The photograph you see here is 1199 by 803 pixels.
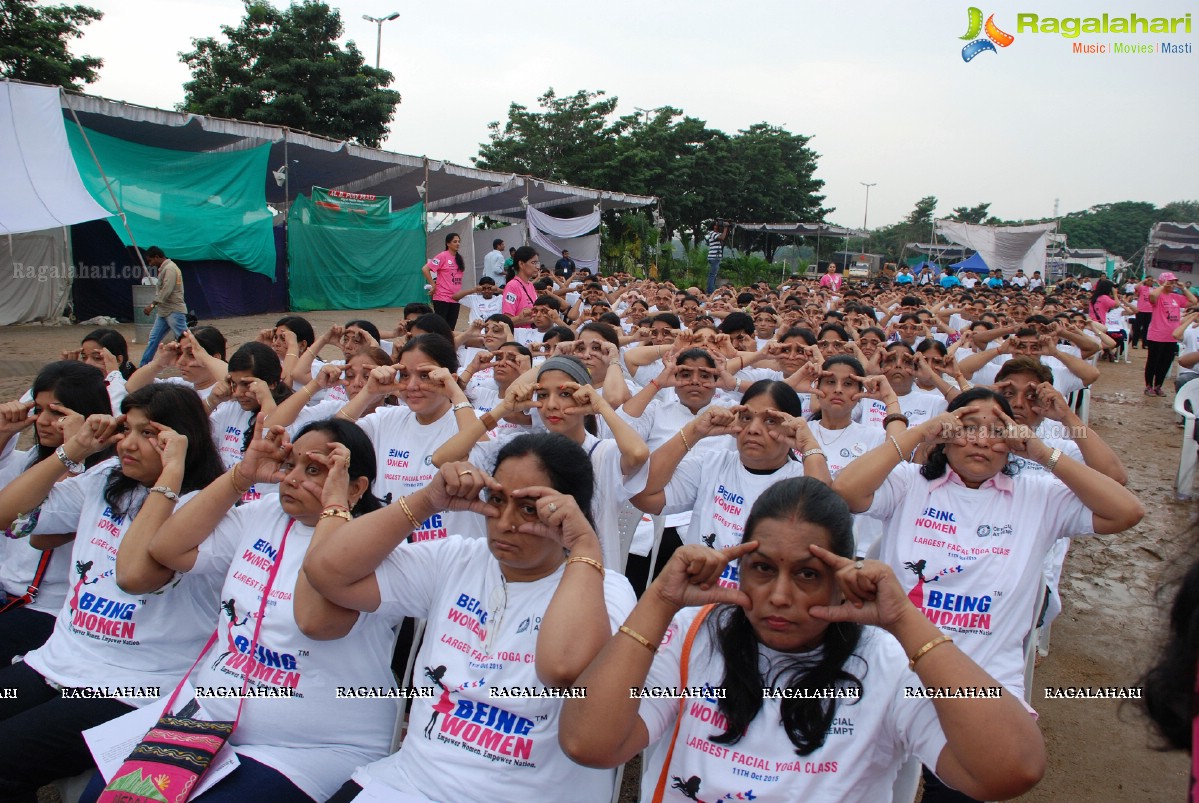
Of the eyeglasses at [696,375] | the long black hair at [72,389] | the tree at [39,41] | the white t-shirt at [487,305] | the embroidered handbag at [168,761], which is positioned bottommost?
the embroidered handbag at [168,761]

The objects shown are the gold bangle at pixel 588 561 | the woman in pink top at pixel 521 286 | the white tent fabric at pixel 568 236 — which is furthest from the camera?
the white tent fabric at pixel 568 236

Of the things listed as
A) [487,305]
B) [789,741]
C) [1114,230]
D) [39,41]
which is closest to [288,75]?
[39,41]

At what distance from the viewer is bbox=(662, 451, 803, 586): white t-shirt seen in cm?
292

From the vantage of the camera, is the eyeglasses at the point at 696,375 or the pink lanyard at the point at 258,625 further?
the eyeglasses at the point at 696,375

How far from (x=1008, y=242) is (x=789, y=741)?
27628 mm

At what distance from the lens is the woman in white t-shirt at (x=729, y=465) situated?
286 centimetres

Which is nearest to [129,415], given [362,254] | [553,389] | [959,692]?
[553,389]

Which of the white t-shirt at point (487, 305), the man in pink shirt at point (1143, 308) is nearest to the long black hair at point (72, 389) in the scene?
the white t-shirt at point (487, 305)

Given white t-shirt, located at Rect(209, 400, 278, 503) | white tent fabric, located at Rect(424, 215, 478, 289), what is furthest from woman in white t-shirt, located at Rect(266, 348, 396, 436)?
white tent fabric, located at Rect(424, 215, 478, 289)

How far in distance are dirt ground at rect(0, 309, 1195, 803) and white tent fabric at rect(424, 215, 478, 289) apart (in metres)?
12.2

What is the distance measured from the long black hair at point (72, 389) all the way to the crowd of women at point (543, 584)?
11 mm

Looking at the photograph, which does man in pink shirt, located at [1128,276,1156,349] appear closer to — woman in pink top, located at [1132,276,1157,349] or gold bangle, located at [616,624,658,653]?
woman in pink top, located at [1132,276,1157,349]

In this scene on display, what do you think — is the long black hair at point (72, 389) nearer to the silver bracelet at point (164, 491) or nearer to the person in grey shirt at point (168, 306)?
the silver bracelet at point (164, 491)

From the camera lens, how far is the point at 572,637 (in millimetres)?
1791
